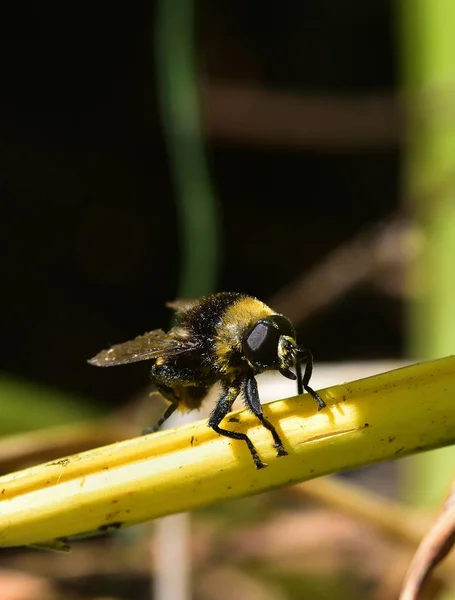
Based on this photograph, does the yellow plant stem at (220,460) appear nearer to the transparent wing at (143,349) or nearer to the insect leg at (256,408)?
the insect leg at (256,408)

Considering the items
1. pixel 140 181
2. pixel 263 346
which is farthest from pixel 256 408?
pixel 140 181

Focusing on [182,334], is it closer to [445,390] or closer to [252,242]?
[445,390]

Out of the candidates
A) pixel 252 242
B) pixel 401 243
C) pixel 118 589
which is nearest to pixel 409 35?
pixel 401 243

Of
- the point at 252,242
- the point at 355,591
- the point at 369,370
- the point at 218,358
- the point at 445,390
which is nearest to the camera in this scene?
the point at 445,390

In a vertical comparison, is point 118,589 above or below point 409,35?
below

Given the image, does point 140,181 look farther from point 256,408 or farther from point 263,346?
point 256,408

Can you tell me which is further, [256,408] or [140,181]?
[140,181]

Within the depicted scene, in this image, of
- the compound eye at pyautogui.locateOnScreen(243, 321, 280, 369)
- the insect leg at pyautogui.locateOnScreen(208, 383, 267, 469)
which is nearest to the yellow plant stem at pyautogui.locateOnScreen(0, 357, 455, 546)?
the insect leg at pyautogui.locateOnScreen(208, 383, 267, 469)
